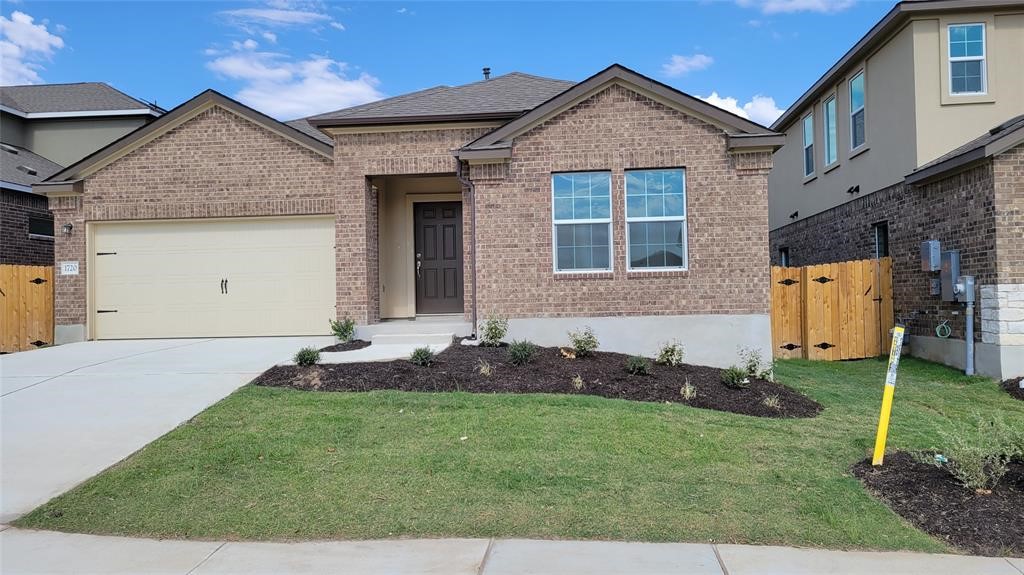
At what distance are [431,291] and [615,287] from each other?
406 centimetres

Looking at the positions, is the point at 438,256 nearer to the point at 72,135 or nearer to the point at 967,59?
the point at 967,59

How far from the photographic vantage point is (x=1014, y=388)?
10258 mm

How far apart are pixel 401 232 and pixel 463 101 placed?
284 centimetres

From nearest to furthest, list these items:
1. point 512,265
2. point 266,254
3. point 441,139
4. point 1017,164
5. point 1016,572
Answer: point 1016,572
point 1017,164
point 512,265
point 441,139
point 266,254

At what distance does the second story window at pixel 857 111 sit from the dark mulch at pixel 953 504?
1191cm

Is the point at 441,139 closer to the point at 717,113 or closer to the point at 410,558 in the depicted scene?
the point at 717,113

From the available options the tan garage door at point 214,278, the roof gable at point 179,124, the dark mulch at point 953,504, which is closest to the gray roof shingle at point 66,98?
the roof gable at point 179,124

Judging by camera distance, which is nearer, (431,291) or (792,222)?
(431,291)

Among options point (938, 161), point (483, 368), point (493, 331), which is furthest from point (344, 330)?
point (938, 161)

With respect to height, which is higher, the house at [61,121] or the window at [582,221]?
the house at [61,121]

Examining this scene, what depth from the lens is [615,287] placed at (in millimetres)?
11336

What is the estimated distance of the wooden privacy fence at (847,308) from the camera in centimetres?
1401

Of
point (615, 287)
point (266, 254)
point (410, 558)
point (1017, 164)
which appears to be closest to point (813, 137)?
point (1017, 164)

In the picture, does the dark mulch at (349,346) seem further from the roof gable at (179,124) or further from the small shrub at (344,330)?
the roof gable at (179,124)
